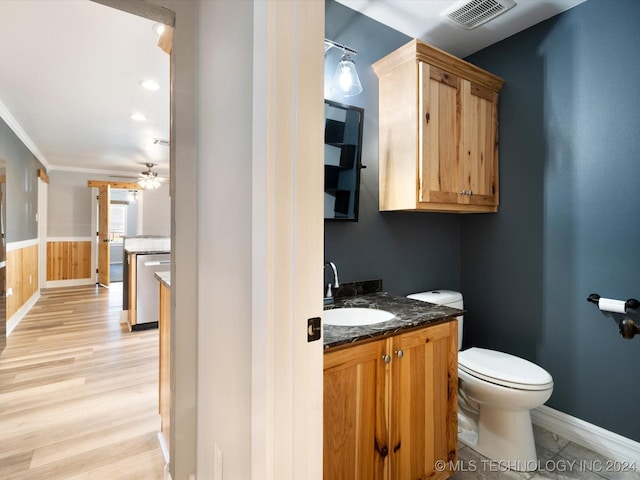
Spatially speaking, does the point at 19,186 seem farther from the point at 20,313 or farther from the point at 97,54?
the point at 97,54

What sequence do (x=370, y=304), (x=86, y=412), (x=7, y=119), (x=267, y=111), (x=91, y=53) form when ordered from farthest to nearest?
1. (x=7, y=119)
2. (x=91, y=53)
3. (x=86, y=412)
4. (x=370, y=304)
5. (x=267, y=111)

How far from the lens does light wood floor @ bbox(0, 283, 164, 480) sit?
5.31 ft

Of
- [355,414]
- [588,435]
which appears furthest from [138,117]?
[588,435]

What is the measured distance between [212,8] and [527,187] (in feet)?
6.59

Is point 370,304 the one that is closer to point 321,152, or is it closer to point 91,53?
point 321,152

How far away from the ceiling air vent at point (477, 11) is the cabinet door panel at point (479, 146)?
338 mm

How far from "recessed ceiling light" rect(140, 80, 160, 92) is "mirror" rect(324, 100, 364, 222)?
1.96m

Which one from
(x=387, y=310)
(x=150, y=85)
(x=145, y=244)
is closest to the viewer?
(x=387, y=310)

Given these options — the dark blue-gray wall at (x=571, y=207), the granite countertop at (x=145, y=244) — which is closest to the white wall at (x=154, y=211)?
the granite countertop at (x=145, y=244)

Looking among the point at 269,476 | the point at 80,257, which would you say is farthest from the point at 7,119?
the point at 269,476

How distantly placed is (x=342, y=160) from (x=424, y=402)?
123 centimetres

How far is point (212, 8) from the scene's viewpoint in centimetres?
109

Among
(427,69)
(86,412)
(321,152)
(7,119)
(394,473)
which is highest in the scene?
(7,119)

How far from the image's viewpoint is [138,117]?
12.1 feet
